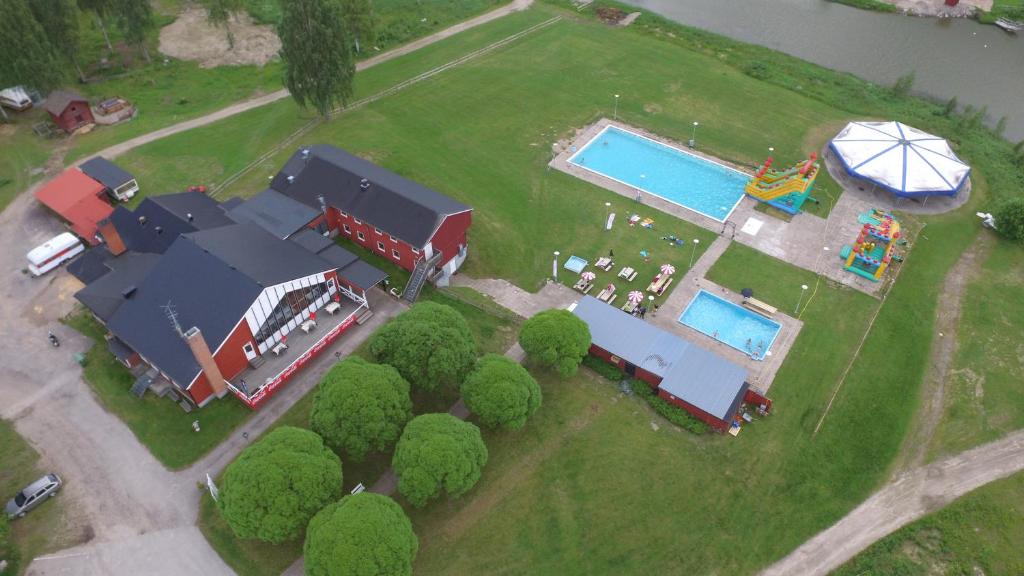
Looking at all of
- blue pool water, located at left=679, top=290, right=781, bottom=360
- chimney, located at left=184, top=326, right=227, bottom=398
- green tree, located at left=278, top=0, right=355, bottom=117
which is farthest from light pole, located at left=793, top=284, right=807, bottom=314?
green tree, located at left=278, top=0, right=355, bottom=117

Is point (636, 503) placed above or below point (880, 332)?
below

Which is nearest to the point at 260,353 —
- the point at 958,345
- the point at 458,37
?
the point at 958,345

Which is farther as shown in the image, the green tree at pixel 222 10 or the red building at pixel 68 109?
the green tree at pixel 222 10

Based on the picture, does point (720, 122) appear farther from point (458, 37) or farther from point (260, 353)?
point (260, 353)

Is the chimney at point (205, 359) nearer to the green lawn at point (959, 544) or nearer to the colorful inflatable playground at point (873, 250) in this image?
the green lawn at point (959, 544)

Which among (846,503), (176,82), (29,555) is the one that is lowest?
(29,555)

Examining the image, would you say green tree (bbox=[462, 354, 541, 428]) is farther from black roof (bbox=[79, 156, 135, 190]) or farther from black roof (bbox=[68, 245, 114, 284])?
black roof (bbox=[79, 156, 135, 190])

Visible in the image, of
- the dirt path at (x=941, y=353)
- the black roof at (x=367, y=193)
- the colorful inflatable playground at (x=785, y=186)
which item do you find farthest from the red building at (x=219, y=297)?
the dirt path at (x=941, y=353)
